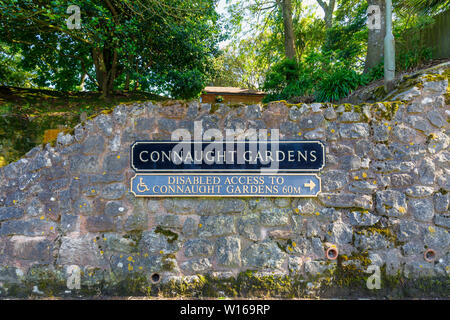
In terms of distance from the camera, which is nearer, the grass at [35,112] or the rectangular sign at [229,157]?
the rectangular sign at [229,157]

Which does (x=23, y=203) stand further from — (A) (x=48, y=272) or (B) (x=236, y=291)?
(B) (x=236, y=291)

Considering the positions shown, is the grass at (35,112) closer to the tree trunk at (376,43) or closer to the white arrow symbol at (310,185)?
the white arrow symbol at (310,185)

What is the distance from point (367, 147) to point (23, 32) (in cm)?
919

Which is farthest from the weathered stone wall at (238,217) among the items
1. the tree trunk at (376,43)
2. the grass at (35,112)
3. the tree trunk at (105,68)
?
the tree trunk at (105,68)

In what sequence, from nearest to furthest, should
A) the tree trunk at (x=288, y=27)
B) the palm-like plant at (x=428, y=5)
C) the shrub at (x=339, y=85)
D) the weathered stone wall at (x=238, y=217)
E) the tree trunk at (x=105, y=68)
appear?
1. the weathered stone wall at (x=238, y=217)
2. the shrub at (x=339, y=85)
3. the palm-like plant at (x=428, y=5)
4. the tree trunk at (x=105, y=68)
5. the tree trunk at (x=288, y=27)

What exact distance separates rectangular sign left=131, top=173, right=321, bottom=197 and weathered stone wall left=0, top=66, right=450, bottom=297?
3.6 inches

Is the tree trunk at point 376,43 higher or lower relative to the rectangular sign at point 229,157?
higher

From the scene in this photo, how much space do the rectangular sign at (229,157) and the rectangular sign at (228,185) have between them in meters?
0.08

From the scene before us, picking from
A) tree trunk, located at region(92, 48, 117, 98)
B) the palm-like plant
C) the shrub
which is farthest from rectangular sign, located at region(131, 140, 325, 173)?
tree trunk, located at region(92, 48, 117, 98)

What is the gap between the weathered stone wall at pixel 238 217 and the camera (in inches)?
128

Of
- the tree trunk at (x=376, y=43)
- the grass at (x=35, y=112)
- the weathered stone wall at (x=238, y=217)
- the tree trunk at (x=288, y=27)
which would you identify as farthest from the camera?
Result: the tree trunk at (x=288, y=27)

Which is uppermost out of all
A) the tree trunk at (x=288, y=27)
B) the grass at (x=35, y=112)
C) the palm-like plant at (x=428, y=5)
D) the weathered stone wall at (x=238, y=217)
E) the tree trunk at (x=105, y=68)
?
the tree trunk at (x=288, y=27)

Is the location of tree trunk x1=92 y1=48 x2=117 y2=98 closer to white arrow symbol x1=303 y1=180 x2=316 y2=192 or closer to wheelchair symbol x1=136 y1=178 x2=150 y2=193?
wheelchair symbol x1=136 y1=178 x2=150 y2=193

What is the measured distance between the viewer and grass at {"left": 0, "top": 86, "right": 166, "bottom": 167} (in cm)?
631
